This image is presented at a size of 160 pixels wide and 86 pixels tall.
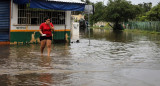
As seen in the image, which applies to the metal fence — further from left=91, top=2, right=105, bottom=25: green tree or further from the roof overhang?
the roof overhang

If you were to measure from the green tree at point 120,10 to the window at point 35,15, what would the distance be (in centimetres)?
4092

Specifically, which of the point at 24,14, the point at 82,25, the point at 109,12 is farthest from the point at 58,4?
the point at 82,25

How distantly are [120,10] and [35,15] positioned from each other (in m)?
43.8

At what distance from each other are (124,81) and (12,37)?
10945 mm

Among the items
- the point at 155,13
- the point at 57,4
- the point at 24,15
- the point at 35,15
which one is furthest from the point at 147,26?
the point at 24,15

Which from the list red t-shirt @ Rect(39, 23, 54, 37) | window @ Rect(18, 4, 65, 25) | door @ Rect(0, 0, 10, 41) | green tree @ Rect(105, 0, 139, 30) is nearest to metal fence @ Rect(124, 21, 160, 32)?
green tree @ Rect(105, 0, 139, 30)

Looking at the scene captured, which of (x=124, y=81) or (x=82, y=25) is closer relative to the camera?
(x=124, y=81)

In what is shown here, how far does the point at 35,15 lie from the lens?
1680 cm

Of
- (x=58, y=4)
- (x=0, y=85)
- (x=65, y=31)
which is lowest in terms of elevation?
(x=0, y=85)

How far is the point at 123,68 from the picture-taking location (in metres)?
8.01

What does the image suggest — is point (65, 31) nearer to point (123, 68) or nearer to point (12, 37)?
point (12, 37)

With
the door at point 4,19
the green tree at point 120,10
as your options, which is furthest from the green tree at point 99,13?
the door at point 4,19

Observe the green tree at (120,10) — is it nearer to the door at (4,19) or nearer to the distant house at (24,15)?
the distant house at (24,15)

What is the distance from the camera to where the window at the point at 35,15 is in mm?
16234
